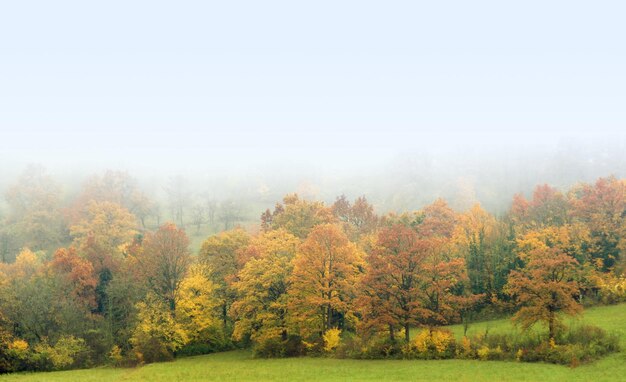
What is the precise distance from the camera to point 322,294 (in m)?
50.8

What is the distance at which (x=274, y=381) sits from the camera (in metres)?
38.8

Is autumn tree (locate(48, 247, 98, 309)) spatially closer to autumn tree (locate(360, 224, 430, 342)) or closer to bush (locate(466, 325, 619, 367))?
autumn tree (locate(360, 224, 430, 342))

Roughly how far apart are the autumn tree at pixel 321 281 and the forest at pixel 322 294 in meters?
0.17

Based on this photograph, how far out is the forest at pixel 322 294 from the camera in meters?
42.9

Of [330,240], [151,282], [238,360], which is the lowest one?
[238,360]

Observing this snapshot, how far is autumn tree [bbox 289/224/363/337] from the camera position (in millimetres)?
50375

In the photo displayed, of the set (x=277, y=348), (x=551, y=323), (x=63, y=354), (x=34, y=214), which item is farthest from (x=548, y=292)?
(x=34, y=214)

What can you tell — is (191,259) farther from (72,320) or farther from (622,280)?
(622,280)

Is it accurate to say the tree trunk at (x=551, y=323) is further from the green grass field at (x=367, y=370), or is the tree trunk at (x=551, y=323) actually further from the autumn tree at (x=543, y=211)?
the autumn tree at (x=543, y=211)

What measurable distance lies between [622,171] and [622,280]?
13913 cm

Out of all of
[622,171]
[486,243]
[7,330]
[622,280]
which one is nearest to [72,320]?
[7,330]

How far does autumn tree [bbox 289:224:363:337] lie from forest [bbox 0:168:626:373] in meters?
0.17

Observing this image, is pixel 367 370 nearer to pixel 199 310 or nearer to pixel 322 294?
pixel 322 294

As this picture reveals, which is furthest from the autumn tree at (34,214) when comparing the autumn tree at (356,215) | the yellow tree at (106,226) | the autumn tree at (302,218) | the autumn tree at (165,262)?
the autumn tree at (356,215)
